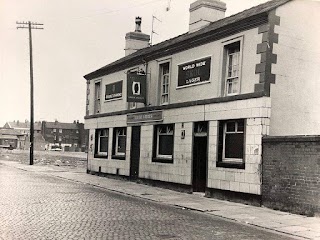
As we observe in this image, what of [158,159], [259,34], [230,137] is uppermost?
[259,34]

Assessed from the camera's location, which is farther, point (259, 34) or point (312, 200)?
point (259, 34)

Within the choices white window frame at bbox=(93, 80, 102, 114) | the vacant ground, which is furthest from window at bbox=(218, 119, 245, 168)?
the vacant ground

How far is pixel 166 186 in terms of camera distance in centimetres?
1728

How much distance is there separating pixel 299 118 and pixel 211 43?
4.39 m

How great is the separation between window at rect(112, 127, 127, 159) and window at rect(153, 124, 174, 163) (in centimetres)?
341

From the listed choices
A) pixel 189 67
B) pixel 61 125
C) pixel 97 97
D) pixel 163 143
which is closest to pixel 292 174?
pixel 189 67

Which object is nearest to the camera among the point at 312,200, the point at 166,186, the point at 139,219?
the point at 139,219

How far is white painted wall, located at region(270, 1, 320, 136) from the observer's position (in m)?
12.8

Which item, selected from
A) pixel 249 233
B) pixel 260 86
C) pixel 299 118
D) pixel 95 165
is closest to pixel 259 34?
pixel 260 86

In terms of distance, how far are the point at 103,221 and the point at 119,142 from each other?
519 inches

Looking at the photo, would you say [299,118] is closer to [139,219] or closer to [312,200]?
[312,200]

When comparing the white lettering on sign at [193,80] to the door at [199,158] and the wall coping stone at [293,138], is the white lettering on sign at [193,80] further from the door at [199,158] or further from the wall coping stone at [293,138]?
the wall coping stone at [293,138]

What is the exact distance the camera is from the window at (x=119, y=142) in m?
21.5

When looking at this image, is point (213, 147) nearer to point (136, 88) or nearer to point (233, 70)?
point (233, 70)
